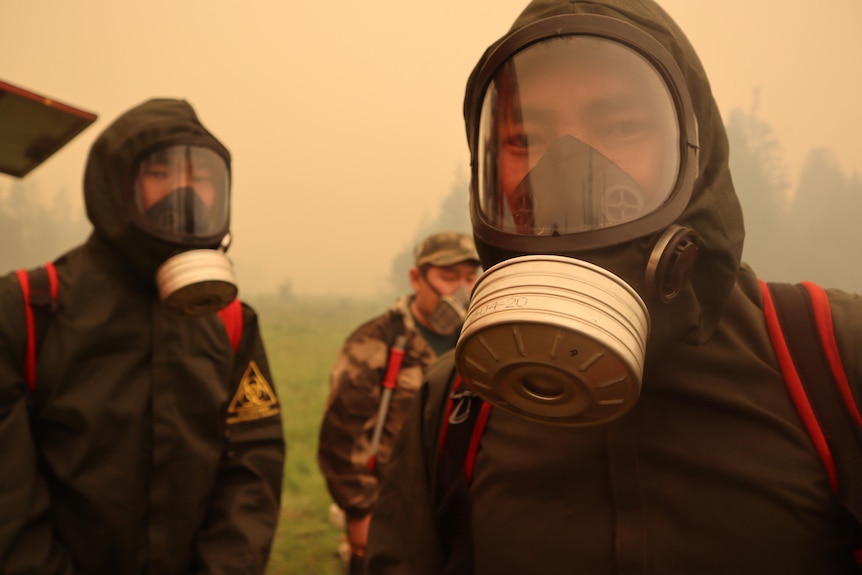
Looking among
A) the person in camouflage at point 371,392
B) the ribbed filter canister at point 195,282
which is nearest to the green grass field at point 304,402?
the person in camouflage at point 371,392

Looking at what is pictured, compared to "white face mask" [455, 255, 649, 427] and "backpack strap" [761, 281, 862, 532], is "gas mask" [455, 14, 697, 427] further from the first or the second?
"backpack strap" [761, 281, 862, 532]

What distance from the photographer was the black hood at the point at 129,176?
196cm

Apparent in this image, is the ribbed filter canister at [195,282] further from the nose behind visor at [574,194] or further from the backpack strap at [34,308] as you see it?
the nose behind visor at [574,194]

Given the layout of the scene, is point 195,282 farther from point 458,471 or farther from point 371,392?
point 371,392

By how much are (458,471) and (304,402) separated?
5.20 metres

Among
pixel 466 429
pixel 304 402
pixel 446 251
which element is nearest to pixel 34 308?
pixel 466 429

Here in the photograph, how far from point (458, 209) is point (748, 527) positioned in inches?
217

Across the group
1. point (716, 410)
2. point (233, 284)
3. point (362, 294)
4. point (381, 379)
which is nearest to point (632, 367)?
point (716, 410)

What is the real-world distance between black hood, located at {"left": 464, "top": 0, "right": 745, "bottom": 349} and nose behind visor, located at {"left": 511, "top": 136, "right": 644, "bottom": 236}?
0.20ft

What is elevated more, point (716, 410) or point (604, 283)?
point (604, 283)

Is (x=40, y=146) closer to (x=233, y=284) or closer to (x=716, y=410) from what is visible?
(x=233, y=284)

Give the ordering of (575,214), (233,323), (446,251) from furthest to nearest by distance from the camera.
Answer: (446,251)
(233,323)
(575,214)

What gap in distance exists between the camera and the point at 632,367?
0.82 m

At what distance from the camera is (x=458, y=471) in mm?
1122
